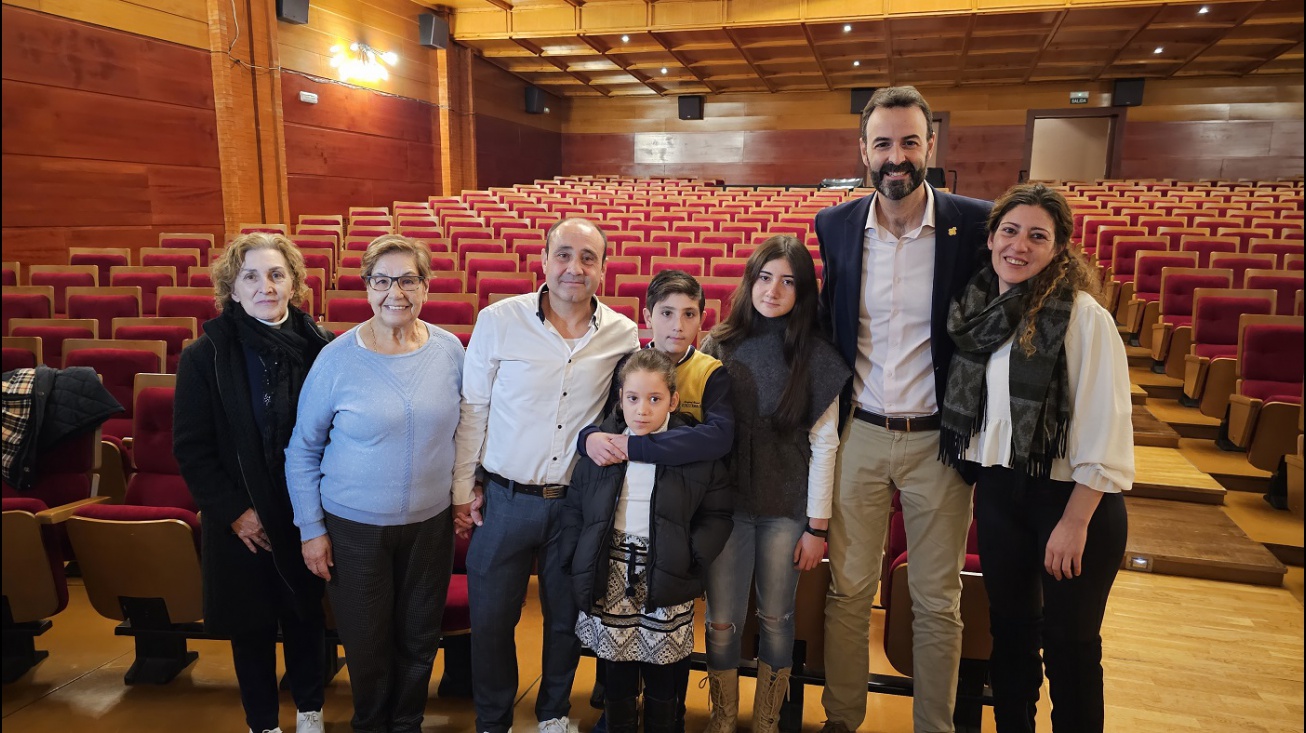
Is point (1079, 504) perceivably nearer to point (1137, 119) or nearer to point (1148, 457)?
point (1148, 457)

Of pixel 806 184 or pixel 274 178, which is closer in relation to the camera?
pixel 274 178

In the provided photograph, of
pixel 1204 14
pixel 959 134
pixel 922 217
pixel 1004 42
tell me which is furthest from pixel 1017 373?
pixel 959 134

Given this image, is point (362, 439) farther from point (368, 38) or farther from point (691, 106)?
point (691, 106)

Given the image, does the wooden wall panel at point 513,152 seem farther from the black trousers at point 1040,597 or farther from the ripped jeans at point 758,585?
the black trousers at point 1040,597

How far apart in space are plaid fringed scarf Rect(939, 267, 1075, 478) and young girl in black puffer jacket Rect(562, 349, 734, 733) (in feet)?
1.51

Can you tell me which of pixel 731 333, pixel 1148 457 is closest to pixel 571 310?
pixel 731 333

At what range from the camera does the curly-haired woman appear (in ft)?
3.99

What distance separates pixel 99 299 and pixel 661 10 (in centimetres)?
747

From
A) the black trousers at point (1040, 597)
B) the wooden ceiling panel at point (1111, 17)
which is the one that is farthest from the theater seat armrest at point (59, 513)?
the wooden ceiling panel at point (1111, 17)

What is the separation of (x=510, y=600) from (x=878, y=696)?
3.10 feet

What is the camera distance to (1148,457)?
2857 mm

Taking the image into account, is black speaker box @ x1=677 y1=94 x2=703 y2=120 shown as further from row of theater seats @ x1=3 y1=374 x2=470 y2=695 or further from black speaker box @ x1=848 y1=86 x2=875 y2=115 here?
row of theater seats @ x1=3 y1=374 x2=470 y2=695

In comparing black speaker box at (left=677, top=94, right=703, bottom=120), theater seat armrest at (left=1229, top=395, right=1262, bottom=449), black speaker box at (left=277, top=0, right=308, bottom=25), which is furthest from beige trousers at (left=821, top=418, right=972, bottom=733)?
black speaker box at (left=677, top=94, right=703, bottom=120)

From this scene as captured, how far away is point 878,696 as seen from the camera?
68.9 inches
